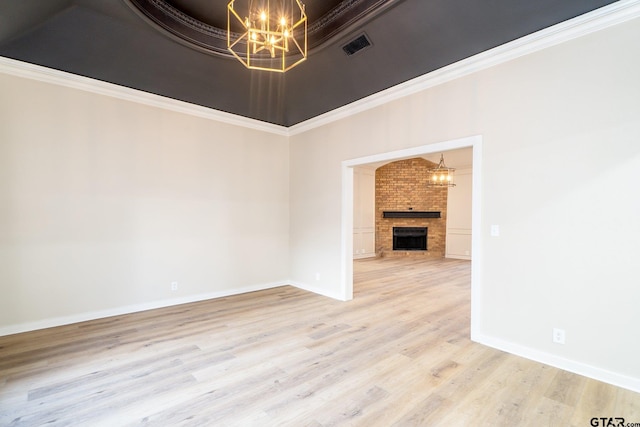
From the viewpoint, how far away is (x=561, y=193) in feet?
8.58

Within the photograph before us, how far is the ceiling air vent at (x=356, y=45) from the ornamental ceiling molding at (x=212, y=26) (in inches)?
7.6

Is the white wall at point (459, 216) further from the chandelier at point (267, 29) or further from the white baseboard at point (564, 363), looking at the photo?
the chandelier at point (267, 29)

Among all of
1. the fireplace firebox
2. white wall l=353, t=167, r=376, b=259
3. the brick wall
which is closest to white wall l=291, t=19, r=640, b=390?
white wall l=353, t=167, r=376, b=259

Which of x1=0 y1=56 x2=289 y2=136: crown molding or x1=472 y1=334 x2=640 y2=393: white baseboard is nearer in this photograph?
x1=472 y1=334 x2=640 y2=393: white baseboard

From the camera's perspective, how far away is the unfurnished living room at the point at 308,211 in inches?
89.8

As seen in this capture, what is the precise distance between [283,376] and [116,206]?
3229 millimetres

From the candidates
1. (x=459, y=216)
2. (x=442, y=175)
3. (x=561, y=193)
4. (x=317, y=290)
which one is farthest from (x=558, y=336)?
(x=459, y=216)

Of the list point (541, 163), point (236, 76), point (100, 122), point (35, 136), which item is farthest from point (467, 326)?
point (35, 136)

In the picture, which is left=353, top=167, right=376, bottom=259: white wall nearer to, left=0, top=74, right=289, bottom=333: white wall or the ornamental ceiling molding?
left=0, top=74, right=289, bottom=333: white wall

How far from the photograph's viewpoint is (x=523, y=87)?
111 inches

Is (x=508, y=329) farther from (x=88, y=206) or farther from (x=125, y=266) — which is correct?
(x=88, y=206)

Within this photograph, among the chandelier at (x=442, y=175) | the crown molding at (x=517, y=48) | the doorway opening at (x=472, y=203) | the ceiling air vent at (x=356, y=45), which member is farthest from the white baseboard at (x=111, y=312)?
the chandelier at (x=442, y=175)

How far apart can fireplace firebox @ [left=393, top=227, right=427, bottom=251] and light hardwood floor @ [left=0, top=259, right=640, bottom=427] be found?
6027 mm

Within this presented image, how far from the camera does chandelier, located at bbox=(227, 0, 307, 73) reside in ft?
7.54
